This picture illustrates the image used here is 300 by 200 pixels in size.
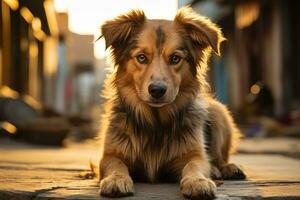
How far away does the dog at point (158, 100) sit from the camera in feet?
14.0

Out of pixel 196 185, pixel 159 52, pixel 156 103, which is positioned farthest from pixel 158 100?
pixel 196 185

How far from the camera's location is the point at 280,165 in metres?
5.73

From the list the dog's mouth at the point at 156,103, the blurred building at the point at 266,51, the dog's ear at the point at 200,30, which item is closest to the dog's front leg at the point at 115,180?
the dog's mouth at the point at 156,103

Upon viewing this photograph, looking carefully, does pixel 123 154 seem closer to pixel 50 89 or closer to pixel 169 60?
pixel 169 60

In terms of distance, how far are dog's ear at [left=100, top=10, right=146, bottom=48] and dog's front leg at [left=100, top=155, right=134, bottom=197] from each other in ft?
3.03

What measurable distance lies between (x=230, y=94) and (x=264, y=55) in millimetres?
5841

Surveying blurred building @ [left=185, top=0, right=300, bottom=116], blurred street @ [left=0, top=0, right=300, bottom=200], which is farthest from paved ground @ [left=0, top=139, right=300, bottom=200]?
blurred building @ [left=185, top=0, right=300, bottom=116]

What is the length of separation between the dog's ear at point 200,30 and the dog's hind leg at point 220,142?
2.14 feet

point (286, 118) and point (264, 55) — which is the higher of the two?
point (264, 55)

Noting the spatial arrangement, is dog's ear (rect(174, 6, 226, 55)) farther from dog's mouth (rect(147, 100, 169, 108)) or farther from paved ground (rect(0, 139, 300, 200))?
paved ground (rect(0, 139, 300, 200))

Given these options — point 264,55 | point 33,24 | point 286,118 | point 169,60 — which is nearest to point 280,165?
point 169,60

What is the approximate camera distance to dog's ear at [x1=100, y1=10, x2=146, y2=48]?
4523mm

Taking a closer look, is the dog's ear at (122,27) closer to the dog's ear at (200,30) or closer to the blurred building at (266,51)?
the dog's ear at (200,30)

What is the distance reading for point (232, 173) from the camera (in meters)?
4.61
